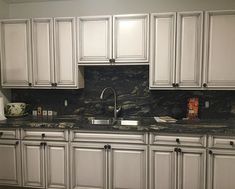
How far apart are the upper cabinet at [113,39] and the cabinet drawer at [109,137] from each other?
3.06ft

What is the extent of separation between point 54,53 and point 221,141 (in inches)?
93.1

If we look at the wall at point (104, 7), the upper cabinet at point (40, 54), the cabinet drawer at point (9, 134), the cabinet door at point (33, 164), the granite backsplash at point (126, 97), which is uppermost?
the wall at point (104, 7)

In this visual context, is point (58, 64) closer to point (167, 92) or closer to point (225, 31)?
point (167, 92)

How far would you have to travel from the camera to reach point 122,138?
2.73m

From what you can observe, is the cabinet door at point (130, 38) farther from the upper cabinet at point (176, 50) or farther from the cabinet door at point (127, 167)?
the cabinet door at point (127, 167)

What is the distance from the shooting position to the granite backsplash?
10.5 feet

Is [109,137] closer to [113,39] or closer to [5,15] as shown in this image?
[113,39]

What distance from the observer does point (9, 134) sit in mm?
2947

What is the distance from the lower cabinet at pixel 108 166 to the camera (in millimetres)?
2723

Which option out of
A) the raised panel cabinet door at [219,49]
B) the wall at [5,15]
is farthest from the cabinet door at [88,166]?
the raised panel cabinet door at [219,49]

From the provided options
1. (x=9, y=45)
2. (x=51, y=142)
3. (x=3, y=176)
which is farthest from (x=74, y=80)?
(x=3, y=176)

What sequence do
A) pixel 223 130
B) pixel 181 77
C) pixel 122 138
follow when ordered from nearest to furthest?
pixel 223 130, pixel 122 138, pixel 181 77

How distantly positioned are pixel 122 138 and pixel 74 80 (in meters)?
1.04

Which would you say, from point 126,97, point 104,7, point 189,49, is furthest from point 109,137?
point 104,7
